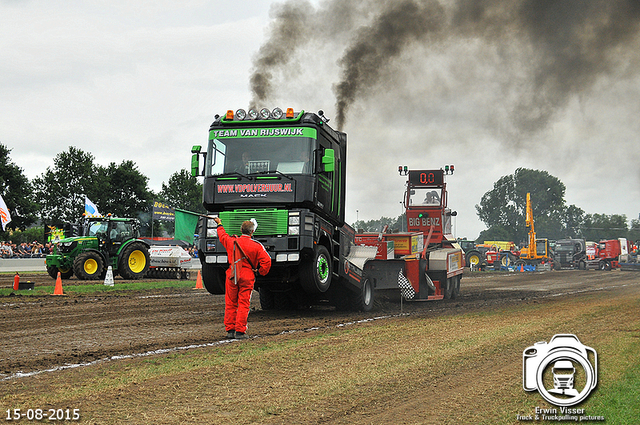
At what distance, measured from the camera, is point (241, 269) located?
8508 millimetres

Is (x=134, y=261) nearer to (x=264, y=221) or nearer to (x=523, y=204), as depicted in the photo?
(x=264, y=221)

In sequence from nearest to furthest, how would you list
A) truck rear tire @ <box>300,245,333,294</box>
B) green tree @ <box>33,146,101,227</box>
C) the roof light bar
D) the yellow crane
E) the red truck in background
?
truck rear tire @ <box>300,245,333,294</box>
the roof light bar
the yellow crane
the red truck in background
green tree @ <box>33,146,101,227</box>

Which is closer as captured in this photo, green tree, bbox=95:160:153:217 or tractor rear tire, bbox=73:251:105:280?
tractor rear tire, bbox=73:251:105:280

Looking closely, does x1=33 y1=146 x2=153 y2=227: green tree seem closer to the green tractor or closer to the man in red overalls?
the green tractor

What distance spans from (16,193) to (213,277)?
4313cm

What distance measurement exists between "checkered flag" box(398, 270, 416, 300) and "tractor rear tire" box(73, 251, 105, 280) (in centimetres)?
1251

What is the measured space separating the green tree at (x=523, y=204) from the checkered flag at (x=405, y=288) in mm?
98675

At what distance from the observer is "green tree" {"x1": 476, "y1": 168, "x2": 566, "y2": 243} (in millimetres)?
113113

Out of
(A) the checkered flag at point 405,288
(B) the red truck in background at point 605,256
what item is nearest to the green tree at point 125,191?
(B) the red truck in background at point 605,256

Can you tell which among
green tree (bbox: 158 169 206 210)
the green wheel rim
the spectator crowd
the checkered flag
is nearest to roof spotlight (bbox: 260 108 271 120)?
the green wheel rim

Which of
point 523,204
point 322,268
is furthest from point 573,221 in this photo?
point 322,268

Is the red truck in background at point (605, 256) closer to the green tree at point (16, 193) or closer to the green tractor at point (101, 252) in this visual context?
the green tractor at point (101, 252)

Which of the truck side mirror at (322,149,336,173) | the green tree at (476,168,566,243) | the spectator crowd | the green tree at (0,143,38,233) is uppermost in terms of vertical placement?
the green tree at (476,168,566,243)

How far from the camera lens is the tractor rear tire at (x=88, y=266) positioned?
21.9 metres
